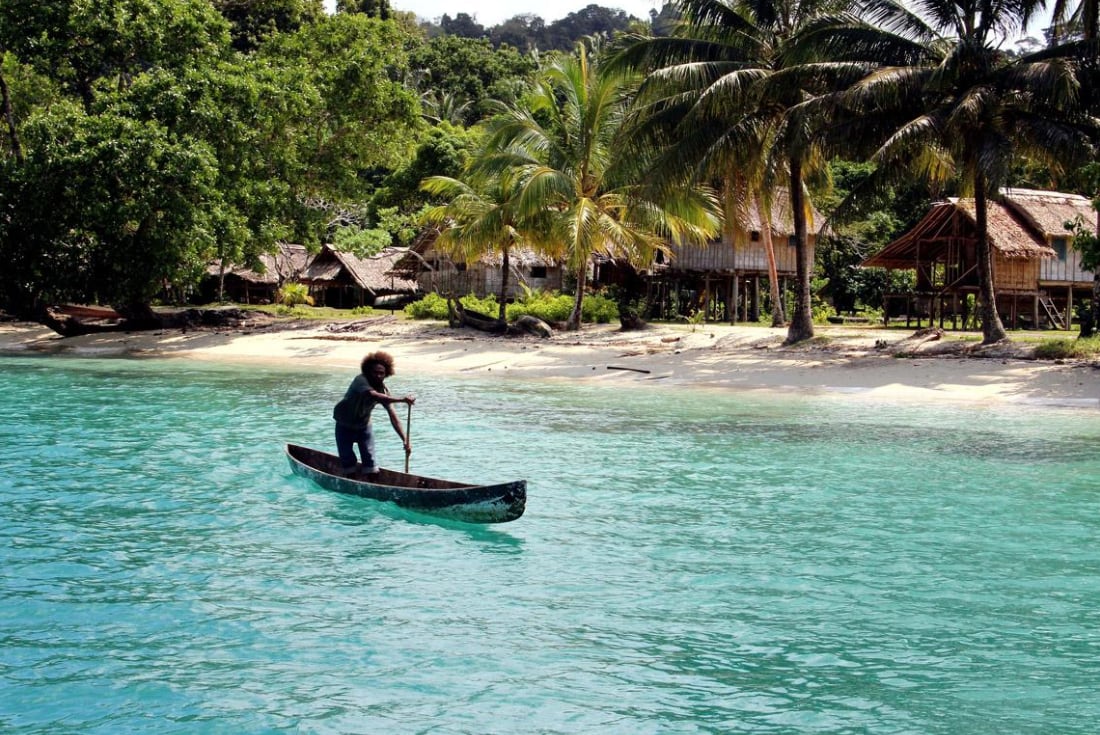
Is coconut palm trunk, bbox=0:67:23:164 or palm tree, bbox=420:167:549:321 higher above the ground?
coconut palm trunk, bbox=0:67:23:164

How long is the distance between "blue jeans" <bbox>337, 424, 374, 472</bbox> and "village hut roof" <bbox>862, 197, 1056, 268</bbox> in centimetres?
2529

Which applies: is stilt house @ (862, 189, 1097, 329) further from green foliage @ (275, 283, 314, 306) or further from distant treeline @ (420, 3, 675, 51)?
distant treeline @ (420, 3, 675, 51)

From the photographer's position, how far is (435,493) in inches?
387

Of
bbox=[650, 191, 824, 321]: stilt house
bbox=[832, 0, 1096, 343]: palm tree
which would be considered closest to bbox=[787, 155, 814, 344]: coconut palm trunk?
bbox=[832, 0, 1096, 343]: palm tree

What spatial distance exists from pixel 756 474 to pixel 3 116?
32903mm

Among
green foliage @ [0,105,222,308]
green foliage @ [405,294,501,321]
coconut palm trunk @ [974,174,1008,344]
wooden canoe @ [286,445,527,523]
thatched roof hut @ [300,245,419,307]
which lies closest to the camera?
wooden canoe @ [286,445,527,523]

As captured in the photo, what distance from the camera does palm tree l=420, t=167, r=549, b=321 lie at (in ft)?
102

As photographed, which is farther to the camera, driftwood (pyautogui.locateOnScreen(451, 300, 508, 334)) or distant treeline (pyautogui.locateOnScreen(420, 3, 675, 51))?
distant treeline (pyautogui.locateOnScreen(420, 3, 675, 51))

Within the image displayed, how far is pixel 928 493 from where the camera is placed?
12055mm

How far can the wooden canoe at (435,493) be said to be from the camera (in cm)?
951

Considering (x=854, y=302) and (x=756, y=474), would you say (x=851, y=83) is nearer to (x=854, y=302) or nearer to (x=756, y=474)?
(x=756, y=474)

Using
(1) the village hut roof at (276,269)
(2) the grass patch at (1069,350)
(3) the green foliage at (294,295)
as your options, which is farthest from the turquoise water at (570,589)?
(1) the village hut roof at (276,269)

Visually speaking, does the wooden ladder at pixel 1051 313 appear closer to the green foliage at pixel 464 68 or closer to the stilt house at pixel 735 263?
the stilt house at pixel 735 263

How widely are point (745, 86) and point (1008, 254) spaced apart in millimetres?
11351
